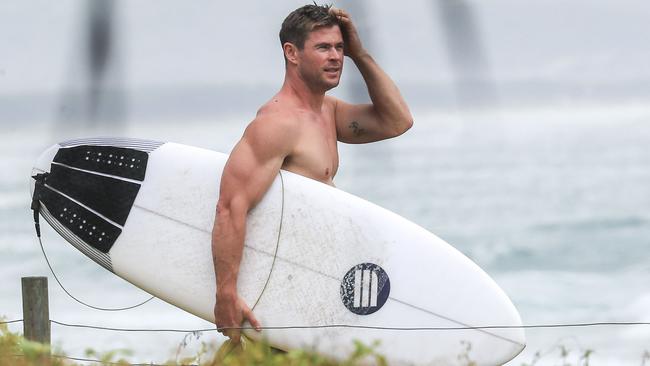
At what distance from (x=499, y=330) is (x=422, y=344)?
0.33m

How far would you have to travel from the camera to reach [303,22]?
4.34 meters

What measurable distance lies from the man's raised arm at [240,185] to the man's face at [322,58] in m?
0.25

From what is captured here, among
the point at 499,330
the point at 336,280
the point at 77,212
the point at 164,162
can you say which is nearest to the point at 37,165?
the point at 77,212

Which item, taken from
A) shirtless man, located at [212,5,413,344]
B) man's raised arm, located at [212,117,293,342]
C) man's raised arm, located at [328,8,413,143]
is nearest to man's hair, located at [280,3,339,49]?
shirtless man, located at [212,5,413,344]

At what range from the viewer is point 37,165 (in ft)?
15.9

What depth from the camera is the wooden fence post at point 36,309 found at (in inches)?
177

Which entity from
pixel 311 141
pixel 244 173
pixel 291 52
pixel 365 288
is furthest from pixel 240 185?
pixel 365 288

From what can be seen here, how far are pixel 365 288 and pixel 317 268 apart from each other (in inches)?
8.6

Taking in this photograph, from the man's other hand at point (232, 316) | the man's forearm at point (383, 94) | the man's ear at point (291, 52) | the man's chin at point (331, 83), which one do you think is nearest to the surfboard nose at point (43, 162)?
the man's other hand at point (232, 316)

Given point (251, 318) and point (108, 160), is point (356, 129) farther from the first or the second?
point (108, 160)

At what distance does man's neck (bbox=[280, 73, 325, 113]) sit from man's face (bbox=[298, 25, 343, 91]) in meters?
0.04

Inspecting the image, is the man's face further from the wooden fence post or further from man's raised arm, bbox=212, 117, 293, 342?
the wooden fence post

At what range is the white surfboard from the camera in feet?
14.6

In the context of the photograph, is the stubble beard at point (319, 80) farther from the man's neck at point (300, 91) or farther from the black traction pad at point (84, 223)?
the black traction pad at point (84, 223)
